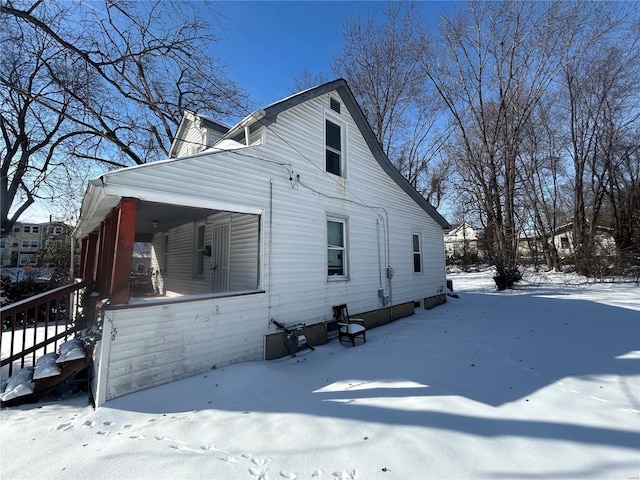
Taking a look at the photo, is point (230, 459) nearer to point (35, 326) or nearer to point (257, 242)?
point (257, 242)

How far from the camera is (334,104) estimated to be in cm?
802

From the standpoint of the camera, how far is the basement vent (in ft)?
25.9

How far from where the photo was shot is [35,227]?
41.9m

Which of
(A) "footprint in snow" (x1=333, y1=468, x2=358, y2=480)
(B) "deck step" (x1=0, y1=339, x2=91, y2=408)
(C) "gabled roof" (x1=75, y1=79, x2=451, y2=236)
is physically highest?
(C) "gabled roof" (x1=75, y1=79, x2=451, y2=236)

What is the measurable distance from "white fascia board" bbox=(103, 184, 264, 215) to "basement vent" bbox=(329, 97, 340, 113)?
413cm

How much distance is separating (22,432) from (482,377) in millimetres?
5624

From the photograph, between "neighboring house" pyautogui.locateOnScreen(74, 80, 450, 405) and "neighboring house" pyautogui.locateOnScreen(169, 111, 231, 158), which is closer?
"neighboring house" pyautogui.locateOnScreen(74, 80, 450, 405)

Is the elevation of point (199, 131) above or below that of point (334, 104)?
below

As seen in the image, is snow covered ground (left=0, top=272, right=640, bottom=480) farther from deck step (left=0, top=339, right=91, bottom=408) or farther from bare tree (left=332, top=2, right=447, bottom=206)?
bare tree (left=332, top=2, right=447, bottom=206)

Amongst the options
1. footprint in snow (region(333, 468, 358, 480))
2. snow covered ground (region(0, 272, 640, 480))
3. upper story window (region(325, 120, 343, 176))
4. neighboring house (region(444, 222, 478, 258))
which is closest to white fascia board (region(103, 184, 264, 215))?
snow covered ground (region(0, 272, 640, 480))

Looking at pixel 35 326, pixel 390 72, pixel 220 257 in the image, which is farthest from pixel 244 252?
pixel 390 72

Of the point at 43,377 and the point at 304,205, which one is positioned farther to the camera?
the point at 304,205

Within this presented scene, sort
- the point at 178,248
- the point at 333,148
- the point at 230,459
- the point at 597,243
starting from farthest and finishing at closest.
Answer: the point at 597,243 → the point at 178,248 → the point at 333,148 → the point at 230,459

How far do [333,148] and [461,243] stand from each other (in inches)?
1628
